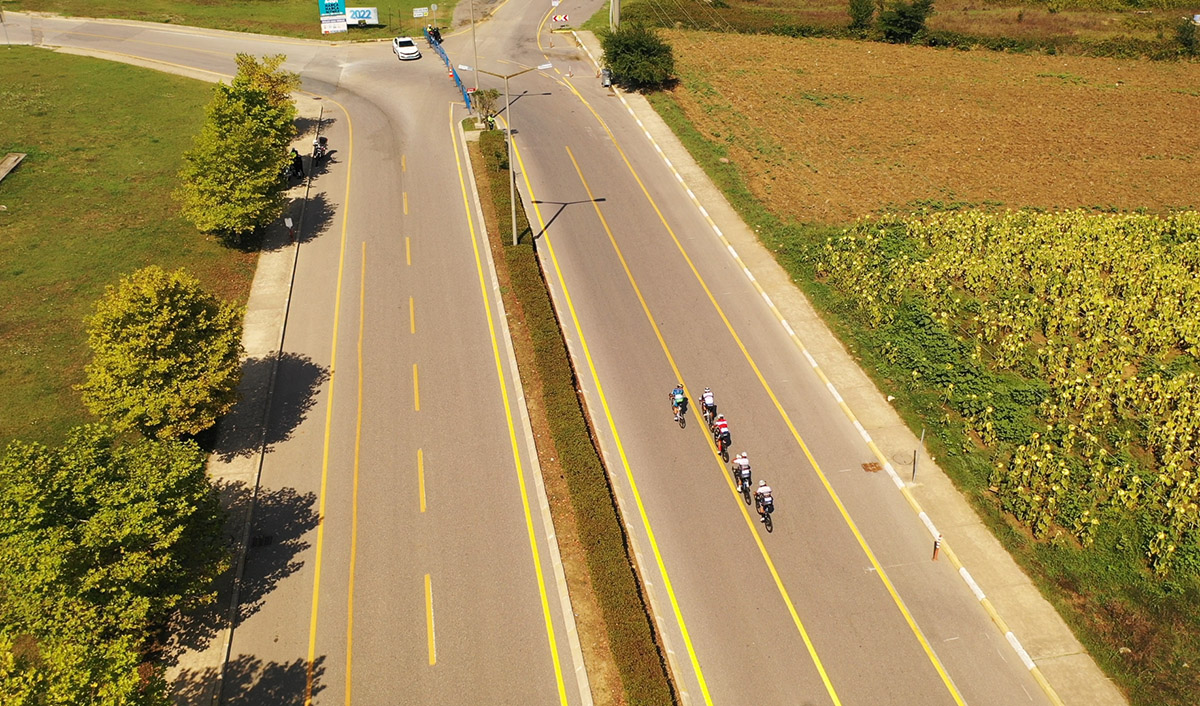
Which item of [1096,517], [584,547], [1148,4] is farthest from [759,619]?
[1148,4]

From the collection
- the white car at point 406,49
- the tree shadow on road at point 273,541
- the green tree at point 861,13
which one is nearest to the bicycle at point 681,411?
the tree shadow on road at point 273,541

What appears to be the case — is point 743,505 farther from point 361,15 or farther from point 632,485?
point 361,15

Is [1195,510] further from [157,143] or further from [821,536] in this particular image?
[157,143]

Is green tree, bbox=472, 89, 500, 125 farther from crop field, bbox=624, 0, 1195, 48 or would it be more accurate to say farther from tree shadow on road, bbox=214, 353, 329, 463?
tree shadow on road, bbox=214, 353, 329, 463

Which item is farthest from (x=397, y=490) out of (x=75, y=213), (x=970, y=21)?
(x=970, y=21)

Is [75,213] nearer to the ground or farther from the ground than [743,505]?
farther from the ground

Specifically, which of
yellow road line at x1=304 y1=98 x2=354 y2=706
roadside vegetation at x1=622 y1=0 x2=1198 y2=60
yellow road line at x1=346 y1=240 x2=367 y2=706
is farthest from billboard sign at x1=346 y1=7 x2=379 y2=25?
yellow road line at x1=346 y1=240 x2=367 y2=706
